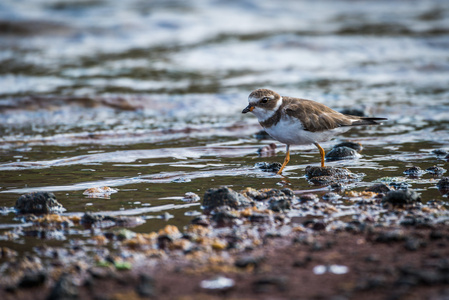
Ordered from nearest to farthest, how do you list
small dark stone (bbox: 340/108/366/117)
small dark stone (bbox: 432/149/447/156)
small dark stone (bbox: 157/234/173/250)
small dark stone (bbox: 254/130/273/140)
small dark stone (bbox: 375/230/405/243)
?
small dark stone (bbox: 375/230/405/243) → small dark stone (bbox: 157/234/173/250) → small dark stone (bbox: 432/149/447/156) → small dark stone (bbox: 254/130/273/140) → small dark stone (bbox: 340/108/366/117)

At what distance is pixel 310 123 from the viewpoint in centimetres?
725

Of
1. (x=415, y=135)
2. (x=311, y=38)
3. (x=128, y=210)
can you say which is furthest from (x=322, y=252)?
(x=311, y=38)

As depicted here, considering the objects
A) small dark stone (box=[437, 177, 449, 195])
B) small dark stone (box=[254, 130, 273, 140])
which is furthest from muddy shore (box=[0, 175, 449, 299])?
small dark stone (box=[254, 130, 273, 140])

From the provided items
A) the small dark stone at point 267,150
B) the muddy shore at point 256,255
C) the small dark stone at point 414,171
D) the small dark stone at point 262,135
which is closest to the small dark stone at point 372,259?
the muddy shore at point 256,255

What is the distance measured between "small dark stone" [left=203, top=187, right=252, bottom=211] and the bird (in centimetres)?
Answer: 174

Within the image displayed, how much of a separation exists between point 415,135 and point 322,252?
630cm

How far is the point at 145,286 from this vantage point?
362 centimetres

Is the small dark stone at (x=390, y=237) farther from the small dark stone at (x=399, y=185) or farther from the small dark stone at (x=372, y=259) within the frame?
the small dark stone at (x=399, y=185)

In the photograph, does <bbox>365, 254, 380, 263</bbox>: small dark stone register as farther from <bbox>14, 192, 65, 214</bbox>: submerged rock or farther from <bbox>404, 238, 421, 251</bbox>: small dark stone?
<bbox>14, 192, 65, 214</bbox>: submerged rock

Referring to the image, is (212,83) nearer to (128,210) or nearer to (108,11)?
(128,210)

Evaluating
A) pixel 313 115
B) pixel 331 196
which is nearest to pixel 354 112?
pixel 313 115

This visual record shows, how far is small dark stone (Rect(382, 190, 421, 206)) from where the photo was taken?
5566 mm

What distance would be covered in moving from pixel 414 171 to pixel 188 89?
866 cm

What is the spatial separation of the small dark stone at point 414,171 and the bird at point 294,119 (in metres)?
1.09
